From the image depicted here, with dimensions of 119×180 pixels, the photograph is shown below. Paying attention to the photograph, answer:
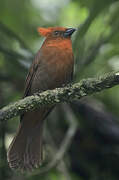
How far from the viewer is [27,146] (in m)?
4.97

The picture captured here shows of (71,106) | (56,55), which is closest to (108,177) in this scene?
(71,106)

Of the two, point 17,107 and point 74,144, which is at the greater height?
point 17,107

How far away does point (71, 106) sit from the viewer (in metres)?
5.72

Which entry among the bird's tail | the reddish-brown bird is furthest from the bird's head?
the bird's tail

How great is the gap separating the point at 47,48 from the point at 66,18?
131cm

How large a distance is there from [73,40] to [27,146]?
1.58 metres

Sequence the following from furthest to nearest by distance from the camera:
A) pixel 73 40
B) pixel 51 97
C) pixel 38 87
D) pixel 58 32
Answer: pixel 73 40 → pixel 58 32 → pixel 38 87 → pixel 51 97

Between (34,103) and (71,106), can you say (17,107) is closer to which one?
(34,103)

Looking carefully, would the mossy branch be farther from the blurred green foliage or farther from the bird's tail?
the blurred green foliage

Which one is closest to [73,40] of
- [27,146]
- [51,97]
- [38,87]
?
[38,87]

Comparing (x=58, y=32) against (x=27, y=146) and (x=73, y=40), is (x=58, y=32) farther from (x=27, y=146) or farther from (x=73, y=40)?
(x=27, y=146)

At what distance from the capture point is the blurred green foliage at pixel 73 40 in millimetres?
5375

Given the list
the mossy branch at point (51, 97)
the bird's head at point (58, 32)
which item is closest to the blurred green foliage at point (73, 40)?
the bird's head at point (58, 32)

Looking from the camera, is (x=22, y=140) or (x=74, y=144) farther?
(x=74, y=144)
